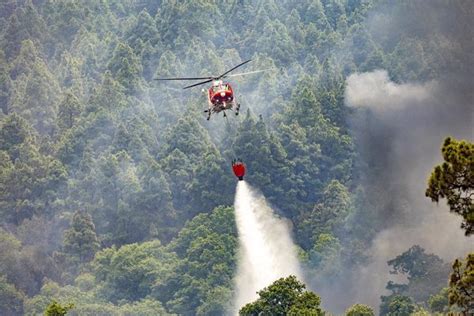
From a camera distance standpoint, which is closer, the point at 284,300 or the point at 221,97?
the point at 221,97

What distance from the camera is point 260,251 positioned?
177750 mm

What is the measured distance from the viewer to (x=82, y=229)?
194 meters

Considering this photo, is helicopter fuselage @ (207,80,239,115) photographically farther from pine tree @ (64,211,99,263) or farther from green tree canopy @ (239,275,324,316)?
pine tree @ (64,211,99,263)

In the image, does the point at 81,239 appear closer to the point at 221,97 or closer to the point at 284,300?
the point at 284,300

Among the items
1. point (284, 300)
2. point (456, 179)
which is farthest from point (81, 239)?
point (456, 179)

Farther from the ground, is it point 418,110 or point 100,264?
point 418,110

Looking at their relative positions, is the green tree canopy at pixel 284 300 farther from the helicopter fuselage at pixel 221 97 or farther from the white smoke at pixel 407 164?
the white smoke at pixel 407 164

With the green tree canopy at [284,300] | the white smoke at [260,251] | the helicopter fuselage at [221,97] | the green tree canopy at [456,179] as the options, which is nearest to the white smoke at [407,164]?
the white smoke at [260,251]

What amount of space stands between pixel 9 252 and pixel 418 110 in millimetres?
49286

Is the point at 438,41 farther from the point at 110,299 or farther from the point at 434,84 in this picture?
the point at 110,299

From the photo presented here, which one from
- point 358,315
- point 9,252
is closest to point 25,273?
point 9,252

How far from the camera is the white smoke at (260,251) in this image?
172 m

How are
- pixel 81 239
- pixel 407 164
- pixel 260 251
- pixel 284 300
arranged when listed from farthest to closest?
1. pixel 81 239
2. pixel 260 251
3. pixel 407 164
4. pixel 284 300

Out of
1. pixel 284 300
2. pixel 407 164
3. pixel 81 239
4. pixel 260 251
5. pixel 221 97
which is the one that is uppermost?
pixel 81 239
